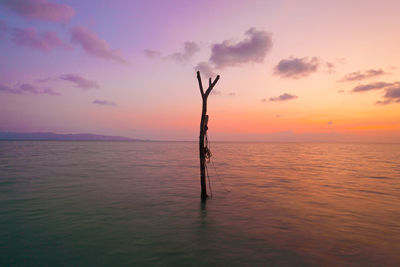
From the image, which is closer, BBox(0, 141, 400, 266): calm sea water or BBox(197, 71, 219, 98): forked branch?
BBox(0, 141, 400, 266): calm sea water

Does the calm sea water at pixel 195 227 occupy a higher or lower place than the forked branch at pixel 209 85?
lower

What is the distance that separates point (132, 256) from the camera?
22.1 ft

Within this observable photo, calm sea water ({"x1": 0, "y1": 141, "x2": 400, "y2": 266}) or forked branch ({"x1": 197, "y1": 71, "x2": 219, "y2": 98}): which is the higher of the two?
forked branch ({"x1": 197, "y1": 71, "x2": 219, "y2": 98})

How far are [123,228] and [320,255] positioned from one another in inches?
282

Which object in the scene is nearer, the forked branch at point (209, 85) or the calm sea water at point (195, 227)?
the calm sea water at point (195, 227)

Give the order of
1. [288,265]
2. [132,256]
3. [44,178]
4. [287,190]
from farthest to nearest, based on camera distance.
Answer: [44,178] → [287,190] → [132,256] → [288,265]

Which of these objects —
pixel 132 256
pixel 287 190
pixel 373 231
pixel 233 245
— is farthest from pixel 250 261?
pixel 287 190

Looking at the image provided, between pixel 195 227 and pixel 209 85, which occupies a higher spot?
pixel 209 85

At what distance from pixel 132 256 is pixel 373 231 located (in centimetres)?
934

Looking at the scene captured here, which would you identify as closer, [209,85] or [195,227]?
[195,227]

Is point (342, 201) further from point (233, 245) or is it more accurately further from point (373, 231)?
point (233, 245)

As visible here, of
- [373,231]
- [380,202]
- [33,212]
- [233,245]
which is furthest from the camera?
[380,202]

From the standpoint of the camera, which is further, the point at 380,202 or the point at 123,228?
the point at 380,202

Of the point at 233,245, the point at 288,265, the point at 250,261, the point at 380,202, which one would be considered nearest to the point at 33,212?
the point at 233,245
